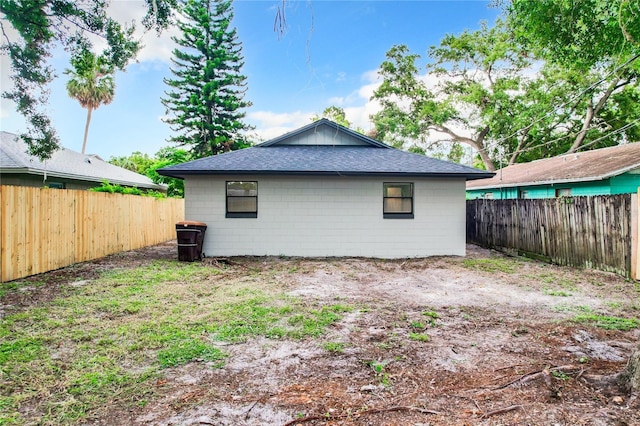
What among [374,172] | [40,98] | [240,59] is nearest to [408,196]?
[374,172]

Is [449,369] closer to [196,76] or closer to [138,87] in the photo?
[138,87]

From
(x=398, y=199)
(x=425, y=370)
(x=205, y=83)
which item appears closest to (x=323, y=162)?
(x=398, y=199)

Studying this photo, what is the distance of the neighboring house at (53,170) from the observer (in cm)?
1184

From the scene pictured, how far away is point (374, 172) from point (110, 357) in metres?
7.63

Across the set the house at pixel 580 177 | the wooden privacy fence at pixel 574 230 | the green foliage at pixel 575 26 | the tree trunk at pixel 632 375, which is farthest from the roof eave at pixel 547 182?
the tree trunk at pixel 632 375

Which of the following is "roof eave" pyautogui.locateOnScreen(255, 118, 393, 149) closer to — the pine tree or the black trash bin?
the black trash bin

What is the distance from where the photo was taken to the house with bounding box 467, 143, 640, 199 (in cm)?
1243

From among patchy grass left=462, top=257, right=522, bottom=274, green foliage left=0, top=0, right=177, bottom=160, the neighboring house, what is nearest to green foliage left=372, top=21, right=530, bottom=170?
patchy grass left=462, top=257, right=522, bottom=274

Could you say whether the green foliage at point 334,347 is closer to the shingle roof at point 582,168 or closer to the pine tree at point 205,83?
the shingle roof at point 582,168

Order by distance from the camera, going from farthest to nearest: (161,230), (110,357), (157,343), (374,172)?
(161,230), (374,172), (157,343), (110,357)

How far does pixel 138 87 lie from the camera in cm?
1867

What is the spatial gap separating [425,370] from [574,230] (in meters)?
7.33

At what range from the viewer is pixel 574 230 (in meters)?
8.24

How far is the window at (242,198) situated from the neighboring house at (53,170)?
217 inches
